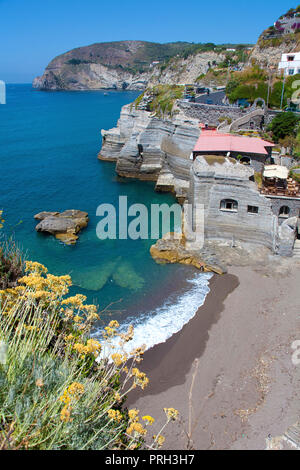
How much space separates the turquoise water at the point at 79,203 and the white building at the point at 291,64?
31946 millimetres

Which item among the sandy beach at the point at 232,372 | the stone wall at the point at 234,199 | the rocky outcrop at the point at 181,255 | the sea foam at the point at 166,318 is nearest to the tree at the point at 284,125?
the stone wall at the point at 234,199

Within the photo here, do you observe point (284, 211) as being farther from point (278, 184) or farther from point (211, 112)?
point (211, 112)

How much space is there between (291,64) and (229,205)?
39.9 meters

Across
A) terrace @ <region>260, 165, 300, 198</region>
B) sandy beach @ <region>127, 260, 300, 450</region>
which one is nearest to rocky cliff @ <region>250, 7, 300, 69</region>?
terrace @ <region>260, 165, 300, 198</region>

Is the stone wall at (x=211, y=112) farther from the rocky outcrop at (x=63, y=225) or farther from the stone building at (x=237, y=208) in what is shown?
the rocky outcrop at (x=63, y=225)

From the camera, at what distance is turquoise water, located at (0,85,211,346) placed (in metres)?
24.8

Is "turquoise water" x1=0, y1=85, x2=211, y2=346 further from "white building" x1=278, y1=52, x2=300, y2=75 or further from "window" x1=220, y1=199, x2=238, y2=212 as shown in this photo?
"white building" x1=278, y1=52, x2=300, y2=75

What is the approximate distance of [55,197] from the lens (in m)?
A: 40.8

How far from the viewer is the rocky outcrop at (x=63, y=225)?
31075mm

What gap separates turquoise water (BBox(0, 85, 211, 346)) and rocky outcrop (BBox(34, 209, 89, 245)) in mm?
680

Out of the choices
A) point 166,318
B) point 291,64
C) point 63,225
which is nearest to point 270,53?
point 291,64

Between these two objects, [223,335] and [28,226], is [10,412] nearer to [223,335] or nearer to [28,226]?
[223,335]

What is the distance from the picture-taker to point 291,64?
2143 inches
